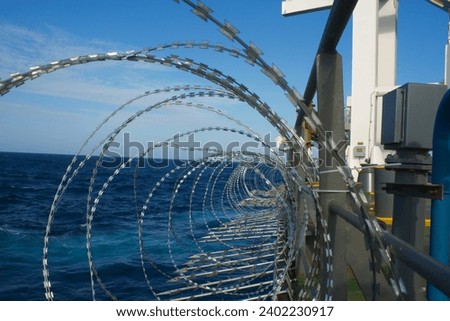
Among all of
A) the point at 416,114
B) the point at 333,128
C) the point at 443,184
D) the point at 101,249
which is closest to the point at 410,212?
the point at 443,184

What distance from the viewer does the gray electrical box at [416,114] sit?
1883 mm

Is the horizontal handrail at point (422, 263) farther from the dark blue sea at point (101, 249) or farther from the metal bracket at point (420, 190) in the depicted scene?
the dark blue sea at point (101, 249)

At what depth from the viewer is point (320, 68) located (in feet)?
8.43

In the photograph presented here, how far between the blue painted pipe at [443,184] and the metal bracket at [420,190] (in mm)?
114

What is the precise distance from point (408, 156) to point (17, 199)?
72.8ft

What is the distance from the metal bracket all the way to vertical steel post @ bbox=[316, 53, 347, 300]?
767mm

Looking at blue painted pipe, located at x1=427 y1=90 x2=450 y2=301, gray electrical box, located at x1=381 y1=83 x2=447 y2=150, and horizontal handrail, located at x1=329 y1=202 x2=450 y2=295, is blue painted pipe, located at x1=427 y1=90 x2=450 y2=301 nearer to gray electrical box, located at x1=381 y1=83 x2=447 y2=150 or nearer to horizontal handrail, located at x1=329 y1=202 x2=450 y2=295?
gray electrical box, located at x1=381 y1=83 x2=447 y2=150

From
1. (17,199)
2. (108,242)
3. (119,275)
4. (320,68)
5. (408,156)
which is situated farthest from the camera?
(17,199)

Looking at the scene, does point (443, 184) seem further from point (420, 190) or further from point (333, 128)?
point (333, 128)

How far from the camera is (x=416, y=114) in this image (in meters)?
1.91

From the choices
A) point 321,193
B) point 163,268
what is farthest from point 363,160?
point 321,193

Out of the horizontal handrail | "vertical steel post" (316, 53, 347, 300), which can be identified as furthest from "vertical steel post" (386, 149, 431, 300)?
"vertical steel post" (316, 53, 347, 300)

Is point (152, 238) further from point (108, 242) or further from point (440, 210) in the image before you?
point (440, 210)

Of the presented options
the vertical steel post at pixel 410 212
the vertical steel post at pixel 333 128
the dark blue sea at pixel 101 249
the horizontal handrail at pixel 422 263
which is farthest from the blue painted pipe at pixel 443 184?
the dark blue sea at pixel 101 249
